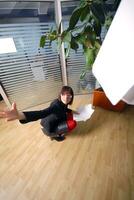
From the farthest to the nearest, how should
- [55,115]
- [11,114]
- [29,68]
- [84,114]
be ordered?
1. [29,68]
2. [84,114]
3. [55,115]
4. [11,114]

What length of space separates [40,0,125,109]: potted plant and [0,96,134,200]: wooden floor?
840 mm

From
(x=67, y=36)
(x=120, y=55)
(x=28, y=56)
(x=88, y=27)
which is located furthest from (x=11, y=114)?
(x=28, y=56)

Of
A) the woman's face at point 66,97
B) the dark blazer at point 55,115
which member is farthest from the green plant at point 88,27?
the dark blazer at point 55,115

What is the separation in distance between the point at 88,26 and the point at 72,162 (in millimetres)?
1267

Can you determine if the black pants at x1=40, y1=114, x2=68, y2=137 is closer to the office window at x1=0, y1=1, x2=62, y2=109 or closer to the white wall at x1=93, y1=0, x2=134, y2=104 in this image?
the office window at x1=0, y1=1, x2=62, y2=109

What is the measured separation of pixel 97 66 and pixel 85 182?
109cm

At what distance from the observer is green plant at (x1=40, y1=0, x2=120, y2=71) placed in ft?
3.31

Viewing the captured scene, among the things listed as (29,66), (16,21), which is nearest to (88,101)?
(29,66)

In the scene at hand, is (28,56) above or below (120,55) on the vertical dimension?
below

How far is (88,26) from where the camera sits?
1.19 meters

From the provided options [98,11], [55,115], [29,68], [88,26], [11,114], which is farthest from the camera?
[29,68]

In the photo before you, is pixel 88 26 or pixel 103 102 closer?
pixel 88 26

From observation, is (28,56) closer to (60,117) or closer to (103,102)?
(60,117)

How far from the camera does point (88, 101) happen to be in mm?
→ 2125
